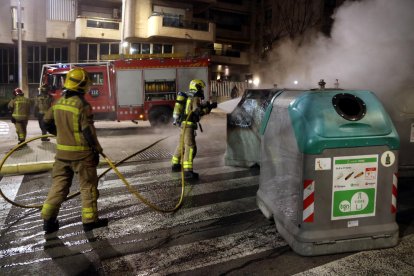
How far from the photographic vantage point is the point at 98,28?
25859 mm

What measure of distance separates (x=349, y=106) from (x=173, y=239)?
7.53 feet

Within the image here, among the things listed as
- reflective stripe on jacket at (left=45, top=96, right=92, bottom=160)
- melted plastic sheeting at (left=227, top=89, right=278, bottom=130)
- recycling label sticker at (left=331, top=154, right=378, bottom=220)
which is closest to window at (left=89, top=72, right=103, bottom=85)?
melted plastic sheeting at (left=227, top=89, right=278, bottom=130)

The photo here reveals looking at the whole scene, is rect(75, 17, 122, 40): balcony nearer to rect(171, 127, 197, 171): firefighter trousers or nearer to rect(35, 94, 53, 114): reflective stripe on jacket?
rect(35, 94, 53, 114): reflective stripe on jacket

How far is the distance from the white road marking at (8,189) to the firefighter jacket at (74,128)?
4.42 feet

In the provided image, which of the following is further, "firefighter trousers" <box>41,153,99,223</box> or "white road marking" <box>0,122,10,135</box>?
"white road marking" <box>0,122,10,135</box>

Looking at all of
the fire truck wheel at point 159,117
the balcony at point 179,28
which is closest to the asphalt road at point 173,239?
the fire truck wheel at point 159,117

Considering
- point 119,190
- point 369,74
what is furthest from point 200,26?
point 119,190

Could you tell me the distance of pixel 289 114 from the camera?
3.84 metres

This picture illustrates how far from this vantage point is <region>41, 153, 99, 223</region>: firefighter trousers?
4.14 m

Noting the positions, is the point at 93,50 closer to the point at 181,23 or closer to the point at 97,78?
the point at 181,23

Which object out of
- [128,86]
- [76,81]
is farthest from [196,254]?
[128,86]

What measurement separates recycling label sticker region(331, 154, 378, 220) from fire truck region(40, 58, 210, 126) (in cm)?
→ 1221

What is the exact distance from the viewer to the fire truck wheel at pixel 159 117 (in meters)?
15.3

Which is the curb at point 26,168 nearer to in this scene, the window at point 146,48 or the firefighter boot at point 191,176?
the firefighter boot at point 191,176
